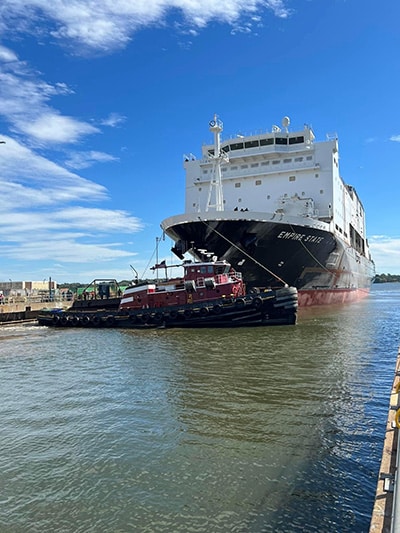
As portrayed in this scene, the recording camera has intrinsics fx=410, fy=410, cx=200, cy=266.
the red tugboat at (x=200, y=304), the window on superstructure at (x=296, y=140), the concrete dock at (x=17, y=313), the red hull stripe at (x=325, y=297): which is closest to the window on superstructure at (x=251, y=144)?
the window on superstructure at (x=296, y=140)

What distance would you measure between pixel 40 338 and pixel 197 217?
9.14 metres

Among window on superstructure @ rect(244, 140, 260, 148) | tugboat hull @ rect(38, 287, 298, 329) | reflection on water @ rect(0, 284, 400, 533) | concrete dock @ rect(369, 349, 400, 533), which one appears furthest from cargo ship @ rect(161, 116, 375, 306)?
concrete dock @ rect(369, 349, 400, 533)

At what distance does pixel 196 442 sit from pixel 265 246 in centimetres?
1614

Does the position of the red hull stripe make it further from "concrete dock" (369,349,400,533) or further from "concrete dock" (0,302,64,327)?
"concrete dock" (369,349,400,533)

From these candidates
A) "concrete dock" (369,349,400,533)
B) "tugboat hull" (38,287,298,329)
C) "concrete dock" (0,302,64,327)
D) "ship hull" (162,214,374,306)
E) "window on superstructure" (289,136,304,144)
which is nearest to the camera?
"concrete dock" (369,349,400,533)

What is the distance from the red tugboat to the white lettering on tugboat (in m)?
3.48

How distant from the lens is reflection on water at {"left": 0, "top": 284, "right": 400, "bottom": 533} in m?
3.94

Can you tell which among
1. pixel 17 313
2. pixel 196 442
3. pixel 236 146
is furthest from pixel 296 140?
pixel 196 442

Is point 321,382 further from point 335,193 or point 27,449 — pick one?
point 335,193

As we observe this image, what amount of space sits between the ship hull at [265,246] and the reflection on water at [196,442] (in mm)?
9431

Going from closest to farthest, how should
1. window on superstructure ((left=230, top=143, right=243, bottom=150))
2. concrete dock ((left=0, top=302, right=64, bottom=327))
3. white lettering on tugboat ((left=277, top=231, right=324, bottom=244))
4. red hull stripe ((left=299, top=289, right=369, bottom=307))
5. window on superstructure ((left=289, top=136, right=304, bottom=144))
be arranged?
white lettering on tugboat ((left=277, top=231, right=324, bottom=244))
red hull stripe ((left=299, top=289, right=369, bottom=307))
concrete dock ((left=0, top=302, right=64, bottom=327))
window on superstructure ((left=289, top=136, right=304, bottom=144))
window on superstructure ((left=230, top=143, right=243, bottom=150))

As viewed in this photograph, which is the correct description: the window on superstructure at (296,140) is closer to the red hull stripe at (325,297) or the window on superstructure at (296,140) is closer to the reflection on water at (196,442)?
the red hull stripe at (325,297)

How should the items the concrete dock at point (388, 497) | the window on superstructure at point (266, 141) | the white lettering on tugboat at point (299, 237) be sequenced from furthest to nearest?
the window on superstructure at point (266, 141)
the white lettering on tugboat at point (299, 237)
the concrete dock at point (388, 497)

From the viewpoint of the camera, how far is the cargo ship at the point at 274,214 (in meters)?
20.5
